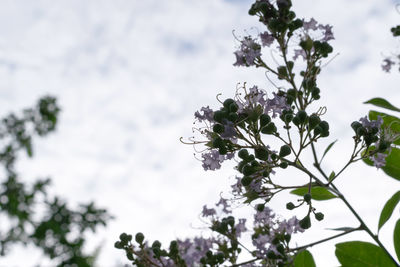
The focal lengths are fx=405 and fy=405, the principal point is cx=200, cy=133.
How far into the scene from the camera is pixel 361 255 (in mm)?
1887

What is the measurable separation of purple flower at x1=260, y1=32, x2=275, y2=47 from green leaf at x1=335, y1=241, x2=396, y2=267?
1.01 meters

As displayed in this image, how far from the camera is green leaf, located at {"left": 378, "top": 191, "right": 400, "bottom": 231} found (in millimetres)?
1844

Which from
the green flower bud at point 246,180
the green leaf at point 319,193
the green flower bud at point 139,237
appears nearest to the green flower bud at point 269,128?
the green flower bud at point 246,180

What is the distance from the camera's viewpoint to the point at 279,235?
6.44 feet

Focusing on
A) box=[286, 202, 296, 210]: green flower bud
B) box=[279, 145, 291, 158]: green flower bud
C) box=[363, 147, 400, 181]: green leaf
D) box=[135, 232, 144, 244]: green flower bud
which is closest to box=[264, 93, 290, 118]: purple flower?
box=[279, 145, 291, 158]: green flower bud

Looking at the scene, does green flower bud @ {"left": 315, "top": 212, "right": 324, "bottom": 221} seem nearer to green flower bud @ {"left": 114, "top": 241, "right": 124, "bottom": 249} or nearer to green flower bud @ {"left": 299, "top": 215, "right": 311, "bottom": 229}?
green flower bud @ {"left": 299, "top": 215, "right": 311, "bottom": 229}

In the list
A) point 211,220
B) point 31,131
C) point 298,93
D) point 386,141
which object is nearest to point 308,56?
point 298,93

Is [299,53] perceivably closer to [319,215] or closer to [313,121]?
[313,121]

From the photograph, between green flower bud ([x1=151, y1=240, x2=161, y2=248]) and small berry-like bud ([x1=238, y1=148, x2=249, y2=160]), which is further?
green flower bud ([x1=151, y1=240, x2=161, y2=248])

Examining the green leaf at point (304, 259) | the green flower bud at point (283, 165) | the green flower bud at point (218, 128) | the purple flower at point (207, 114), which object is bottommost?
the green leaf at point (304, 259)

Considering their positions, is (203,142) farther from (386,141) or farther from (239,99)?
(386,141)

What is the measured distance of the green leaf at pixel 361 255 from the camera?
6.10ft

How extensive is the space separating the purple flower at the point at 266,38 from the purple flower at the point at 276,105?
258 mm

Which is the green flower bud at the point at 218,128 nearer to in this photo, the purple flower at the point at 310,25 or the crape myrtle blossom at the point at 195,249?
the purple flower at the point at 310,25
